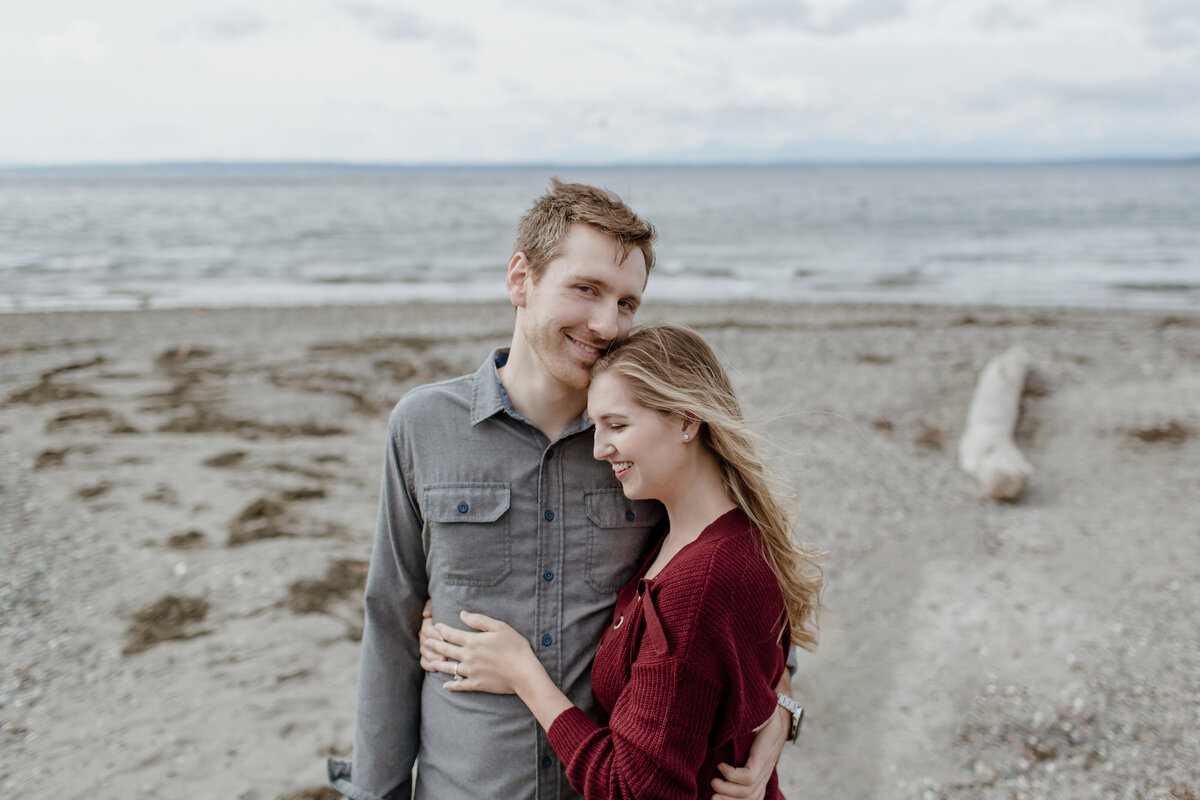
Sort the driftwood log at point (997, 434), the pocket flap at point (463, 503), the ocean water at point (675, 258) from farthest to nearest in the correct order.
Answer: the ocean water at point (675, 258) < the driftwood log at point (997, 434) < the pocket flap at point (463, 503)

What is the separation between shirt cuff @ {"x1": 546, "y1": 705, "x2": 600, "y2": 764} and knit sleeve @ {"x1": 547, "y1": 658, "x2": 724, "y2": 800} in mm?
28

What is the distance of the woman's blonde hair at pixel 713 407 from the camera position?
6.75ft

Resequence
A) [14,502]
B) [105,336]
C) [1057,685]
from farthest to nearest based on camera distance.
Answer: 1. [105,336]
2. [14,502]
3. [1057,685]

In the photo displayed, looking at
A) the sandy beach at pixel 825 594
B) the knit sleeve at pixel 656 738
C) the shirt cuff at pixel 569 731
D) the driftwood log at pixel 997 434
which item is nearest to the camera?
the knit sleeve at pixel 656 738

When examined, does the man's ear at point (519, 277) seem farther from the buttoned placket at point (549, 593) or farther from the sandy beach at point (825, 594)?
the sandy beach at point (825, 594)

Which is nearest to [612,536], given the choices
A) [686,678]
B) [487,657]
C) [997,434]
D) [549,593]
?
[549,593]

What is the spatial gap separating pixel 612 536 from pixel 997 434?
24.0ft

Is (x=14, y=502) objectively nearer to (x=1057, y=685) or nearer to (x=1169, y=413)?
(x=1057, y=685)

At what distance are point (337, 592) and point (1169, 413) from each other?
30.8 feet

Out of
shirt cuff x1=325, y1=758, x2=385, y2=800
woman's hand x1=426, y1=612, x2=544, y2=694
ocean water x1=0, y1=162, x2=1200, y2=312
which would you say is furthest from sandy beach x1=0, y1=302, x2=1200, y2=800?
ocean water x1=0, y1=162, x2=1200, y2=312

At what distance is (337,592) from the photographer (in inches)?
226

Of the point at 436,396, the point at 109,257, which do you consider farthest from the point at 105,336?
the point at 109,257

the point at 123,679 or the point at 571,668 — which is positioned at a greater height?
the point at 571,668

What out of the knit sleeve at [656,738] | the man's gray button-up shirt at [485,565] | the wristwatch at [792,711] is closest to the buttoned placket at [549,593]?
the man's gray button-up shirt at [485,565]
